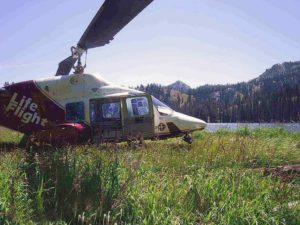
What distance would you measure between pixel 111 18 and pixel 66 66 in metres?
7.39

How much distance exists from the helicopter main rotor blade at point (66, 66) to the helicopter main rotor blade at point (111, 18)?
195 inches

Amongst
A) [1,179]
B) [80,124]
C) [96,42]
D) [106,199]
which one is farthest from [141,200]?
[80,124]

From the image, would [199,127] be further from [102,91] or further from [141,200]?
[141,200]

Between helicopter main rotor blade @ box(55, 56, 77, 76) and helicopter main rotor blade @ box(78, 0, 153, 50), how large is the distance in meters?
4.96

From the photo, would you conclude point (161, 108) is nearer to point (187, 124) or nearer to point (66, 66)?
point (187, 124)

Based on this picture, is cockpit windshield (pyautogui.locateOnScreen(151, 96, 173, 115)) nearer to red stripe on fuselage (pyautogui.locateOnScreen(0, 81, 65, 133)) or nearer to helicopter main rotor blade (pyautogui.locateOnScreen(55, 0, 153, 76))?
red stripe on fuselage (pyautogui.locateOnScreen(0, 81, 65, 133))

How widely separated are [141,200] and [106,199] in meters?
0.55

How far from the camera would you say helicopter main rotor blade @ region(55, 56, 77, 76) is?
10.8m

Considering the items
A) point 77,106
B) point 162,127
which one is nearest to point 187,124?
point 162,127

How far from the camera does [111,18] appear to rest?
454 centimetres

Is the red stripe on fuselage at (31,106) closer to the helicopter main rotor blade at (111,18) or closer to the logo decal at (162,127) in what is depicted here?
the logo decal at (162,127)

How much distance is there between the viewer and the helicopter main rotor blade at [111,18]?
12.8 ft

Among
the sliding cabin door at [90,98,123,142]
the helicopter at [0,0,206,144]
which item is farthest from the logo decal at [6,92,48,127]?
the sliding cabin door at [90,98,123,142]

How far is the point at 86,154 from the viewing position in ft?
26.1
